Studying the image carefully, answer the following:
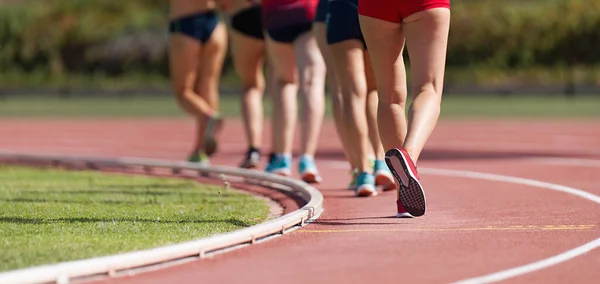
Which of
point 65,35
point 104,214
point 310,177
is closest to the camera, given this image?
point 104,214

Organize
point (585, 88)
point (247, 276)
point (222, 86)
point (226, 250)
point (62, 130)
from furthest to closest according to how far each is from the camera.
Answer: point (222, 86) → point (585, 88) → point (62, 130) → point (226, 250) → point (247, 276)

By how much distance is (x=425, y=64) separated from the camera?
287 inches

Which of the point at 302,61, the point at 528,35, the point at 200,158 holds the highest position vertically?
the point at 302,61

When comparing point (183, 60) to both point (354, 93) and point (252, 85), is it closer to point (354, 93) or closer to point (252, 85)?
point (252, 85)

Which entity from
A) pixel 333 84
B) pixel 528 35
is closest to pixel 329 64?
pixel 333 84

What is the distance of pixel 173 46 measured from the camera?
11961mm

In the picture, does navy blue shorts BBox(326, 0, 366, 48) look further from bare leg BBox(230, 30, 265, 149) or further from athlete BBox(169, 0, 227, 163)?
athlete BBox(169, 0, 227, 163)

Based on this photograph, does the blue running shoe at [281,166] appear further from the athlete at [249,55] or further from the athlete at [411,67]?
the athlete at [411,67]

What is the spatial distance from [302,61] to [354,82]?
1.24 m

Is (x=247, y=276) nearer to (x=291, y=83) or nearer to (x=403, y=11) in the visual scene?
(x=403, y=11)

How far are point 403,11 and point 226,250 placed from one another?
206 centimetres

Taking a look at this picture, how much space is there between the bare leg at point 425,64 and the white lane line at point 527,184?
133 centimetres

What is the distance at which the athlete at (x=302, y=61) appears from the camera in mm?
9875

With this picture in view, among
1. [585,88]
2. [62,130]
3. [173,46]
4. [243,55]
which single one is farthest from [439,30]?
[585,88]
